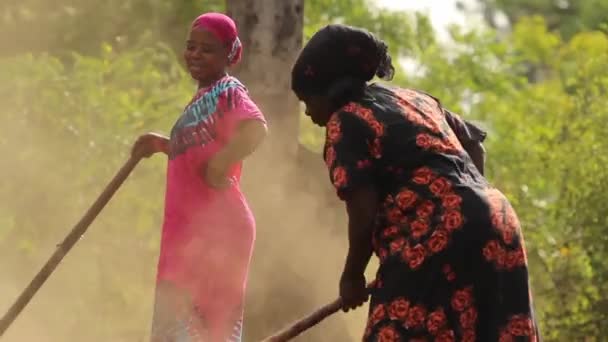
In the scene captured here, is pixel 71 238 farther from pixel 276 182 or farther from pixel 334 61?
pixel 334 61

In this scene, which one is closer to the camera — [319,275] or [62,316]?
[319,275]

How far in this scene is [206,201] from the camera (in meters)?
6.68

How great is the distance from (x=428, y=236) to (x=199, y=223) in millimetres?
1392

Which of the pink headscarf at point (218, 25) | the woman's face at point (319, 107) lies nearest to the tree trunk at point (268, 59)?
the pink headscarf at point (218, 25)

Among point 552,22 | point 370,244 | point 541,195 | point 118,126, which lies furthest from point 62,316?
point 552,22

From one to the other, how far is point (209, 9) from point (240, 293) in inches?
341

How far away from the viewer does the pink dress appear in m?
6.69

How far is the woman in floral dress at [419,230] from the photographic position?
5.57 metres

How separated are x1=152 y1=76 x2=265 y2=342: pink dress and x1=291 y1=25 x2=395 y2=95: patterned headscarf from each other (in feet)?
3.02

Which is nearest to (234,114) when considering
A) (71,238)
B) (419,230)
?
(71,238)

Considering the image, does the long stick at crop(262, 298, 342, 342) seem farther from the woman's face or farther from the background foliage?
the background foliage

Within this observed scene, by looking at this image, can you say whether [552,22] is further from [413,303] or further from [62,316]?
[413,303]

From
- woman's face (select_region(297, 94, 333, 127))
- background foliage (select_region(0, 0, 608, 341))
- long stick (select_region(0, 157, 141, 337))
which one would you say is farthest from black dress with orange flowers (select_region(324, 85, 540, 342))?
background foliage (select_region(0, 0, 608, 341))

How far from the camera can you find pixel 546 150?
11758 mm
